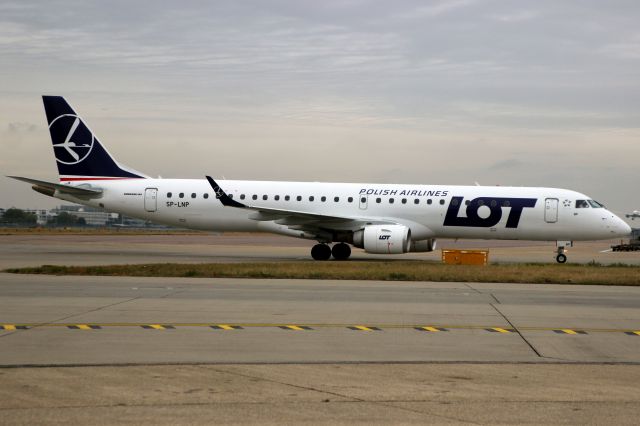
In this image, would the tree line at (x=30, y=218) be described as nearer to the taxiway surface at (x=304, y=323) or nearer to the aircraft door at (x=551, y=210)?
the aircraft door at (x=551, y=210)

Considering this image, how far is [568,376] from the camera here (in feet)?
29.2

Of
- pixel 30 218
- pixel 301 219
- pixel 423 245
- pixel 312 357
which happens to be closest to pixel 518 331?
pixel 312 357

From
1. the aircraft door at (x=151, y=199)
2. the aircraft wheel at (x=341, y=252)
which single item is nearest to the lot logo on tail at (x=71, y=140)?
the aircraft door at (x=151, y=199)

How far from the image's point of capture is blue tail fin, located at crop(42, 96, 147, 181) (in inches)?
1382

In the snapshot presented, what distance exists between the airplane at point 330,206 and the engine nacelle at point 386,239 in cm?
4

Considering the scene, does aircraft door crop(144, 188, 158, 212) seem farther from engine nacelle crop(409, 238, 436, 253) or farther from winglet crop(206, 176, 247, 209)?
engine nacelle crop(409, 238, 436, 253)

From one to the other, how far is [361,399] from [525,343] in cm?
431

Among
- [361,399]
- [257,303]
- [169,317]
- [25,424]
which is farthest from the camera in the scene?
[257,303]

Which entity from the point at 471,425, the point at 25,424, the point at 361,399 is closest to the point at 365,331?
the point at 361,399

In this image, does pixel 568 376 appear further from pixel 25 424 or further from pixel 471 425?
pixel 25 424

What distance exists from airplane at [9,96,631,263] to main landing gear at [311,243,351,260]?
4 centimetres

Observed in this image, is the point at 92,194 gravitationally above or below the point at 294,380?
above

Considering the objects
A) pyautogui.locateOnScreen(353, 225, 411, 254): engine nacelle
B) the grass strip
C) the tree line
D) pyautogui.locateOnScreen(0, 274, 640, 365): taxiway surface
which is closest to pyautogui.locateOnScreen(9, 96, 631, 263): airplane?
pyautogui.locateOnScreen(353, 225, 411, 254): engine nacelle

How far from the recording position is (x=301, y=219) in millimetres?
31000
